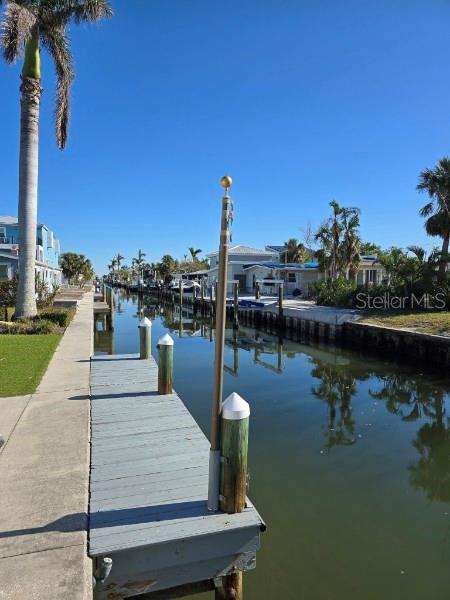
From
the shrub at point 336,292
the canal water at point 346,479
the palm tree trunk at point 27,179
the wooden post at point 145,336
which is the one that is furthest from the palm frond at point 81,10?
the shrub at point 336,292

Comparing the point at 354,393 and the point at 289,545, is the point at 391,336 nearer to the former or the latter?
the point at 354,393

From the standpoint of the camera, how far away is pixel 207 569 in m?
3.64

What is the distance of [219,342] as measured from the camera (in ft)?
12.1

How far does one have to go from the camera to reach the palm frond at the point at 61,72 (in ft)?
55.1

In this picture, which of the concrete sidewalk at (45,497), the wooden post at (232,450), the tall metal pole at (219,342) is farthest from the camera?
the wooden post at (232,450)

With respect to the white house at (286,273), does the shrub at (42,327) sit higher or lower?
lower

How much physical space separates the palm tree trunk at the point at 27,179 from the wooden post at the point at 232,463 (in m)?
14.6

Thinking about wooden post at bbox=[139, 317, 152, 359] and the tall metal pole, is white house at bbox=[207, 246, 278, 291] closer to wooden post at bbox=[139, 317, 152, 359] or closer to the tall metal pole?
wooden post at bbox=[139, 317, 152, 359]

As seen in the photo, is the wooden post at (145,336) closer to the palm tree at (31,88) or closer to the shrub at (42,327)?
the shrub at (42,327)

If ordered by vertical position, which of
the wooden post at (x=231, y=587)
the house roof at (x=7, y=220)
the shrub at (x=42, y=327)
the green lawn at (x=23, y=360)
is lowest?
the wooden post at (x=231, y=587)

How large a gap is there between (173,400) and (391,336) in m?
13.5

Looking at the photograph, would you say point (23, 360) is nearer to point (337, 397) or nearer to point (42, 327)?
point (42, 327)

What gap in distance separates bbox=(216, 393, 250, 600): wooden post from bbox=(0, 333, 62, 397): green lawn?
510 cm

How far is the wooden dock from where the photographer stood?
342 cm
